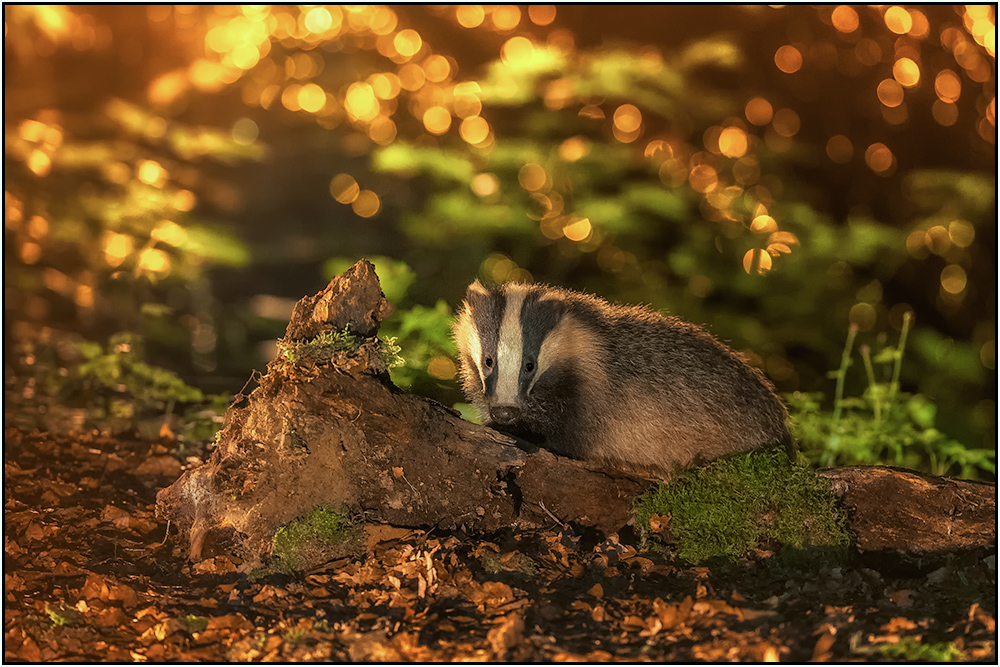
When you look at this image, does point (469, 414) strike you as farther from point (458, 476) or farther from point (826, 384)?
point (826, 384)

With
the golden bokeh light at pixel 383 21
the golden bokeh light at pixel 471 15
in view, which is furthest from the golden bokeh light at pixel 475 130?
the golden bokeh light at pixel 383 21

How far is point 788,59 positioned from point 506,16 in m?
3.41

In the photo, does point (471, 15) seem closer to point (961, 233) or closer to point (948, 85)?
point (948, 85)

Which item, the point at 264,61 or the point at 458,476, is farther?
the point at 264,61

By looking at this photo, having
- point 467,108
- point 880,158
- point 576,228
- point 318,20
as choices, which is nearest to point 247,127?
point 318,20

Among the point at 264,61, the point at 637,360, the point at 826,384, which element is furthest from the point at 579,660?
the point at 264,61

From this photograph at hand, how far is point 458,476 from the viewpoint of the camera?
378 centimetres

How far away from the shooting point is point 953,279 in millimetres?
8586

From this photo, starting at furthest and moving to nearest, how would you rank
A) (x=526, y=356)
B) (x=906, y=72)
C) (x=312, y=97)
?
1. (x=312, y=97)
2. (x=906, y=72)
3. (x=526, y=356)

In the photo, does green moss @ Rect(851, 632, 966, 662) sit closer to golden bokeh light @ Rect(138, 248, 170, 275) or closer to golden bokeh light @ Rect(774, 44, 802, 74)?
golden bokeh light @ Rect(138, 248, 170, 275)

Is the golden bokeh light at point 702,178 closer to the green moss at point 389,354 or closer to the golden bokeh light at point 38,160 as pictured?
the green moss at point 389,354

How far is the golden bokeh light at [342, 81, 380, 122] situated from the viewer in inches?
363

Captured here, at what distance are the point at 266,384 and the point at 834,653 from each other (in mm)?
2750

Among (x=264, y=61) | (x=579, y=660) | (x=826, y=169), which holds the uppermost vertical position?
(x=264, y=61)
